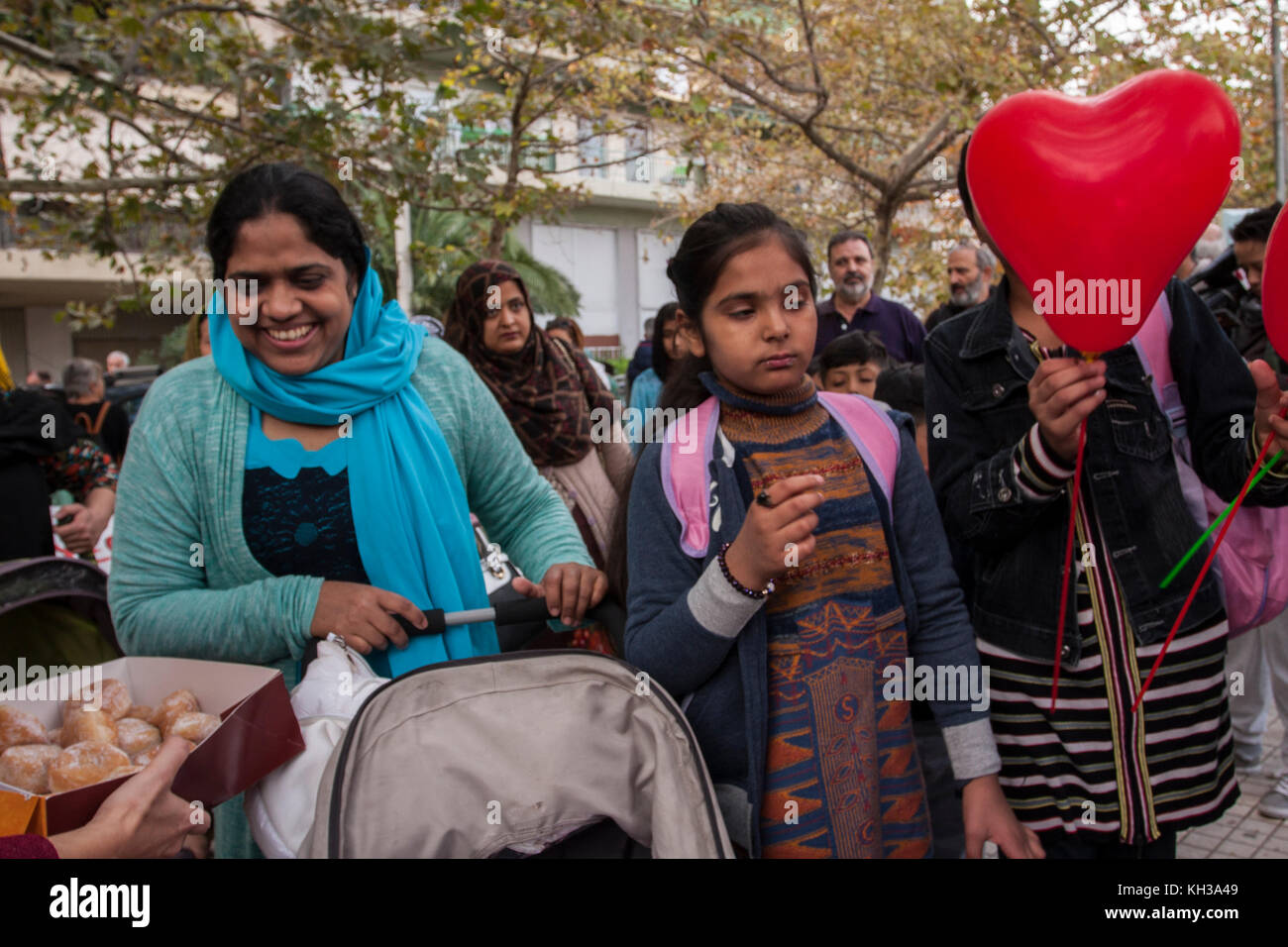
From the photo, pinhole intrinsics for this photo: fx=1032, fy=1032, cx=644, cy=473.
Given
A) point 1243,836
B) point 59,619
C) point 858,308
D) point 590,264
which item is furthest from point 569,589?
point 590,264

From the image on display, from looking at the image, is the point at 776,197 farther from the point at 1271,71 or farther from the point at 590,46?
the point at 590,46

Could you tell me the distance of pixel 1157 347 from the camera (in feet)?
6.20

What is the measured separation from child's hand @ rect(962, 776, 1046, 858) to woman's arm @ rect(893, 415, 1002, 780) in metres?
0.03

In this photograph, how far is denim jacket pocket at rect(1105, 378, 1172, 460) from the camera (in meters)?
1.83

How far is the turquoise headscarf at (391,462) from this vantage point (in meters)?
1.90

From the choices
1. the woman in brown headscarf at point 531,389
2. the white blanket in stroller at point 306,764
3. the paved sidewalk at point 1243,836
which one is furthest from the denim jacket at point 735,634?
the woman in brown headscarf at point 531,389

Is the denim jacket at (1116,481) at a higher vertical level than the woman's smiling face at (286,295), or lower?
lower

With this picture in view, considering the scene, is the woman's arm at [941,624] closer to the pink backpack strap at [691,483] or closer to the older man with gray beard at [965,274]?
the pink backpack strap at [691,483]

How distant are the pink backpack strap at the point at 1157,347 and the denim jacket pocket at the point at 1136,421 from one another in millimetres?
39

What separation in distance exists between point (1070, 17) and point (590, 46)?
3.59 metres

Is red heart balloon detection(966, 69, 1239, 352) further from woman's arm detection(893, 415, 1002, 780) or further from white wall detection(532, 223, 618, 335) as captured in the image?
white wall detection(532, 223, 618, 335)

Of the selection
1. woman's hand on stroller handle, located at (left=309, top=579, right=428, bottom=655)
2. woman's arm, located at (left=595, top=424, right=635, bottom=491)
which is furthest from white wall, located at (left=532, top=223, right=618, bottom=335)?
woman's hand on stroller handle, located at (left=309, top=579, right=428, bottom=655)

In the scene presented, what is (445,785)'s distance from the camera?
148 centimetres

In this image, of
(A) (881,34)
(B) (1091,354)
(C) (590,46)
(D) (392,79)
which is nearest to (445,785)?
(B) (1091,354)
